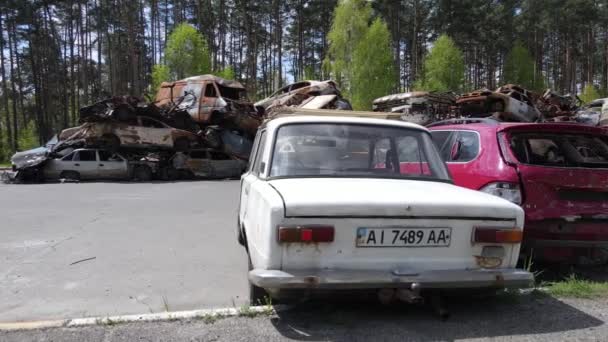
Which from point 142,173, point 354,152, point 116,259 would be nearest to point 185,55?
point 142,173

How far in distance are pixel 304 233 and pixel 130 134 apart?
1662cm

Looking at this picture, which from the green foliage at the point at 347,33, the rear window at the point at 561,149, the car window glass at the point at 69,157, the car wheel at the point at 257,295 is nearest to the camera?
the car wheel at the point at 257,295

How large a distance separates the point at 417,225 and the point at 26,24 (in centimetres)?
4785

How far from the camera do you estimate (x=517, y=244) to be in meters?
3.26

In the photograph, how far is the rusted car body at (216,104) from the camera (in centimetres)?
1831

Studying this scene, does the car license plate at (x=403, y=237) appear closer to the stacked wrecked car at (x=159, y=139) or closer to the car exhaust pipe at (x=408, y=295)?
the car exhaust pipe at (x=408, y=295)

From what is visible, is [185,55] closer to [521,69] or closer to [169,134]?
[169,134]

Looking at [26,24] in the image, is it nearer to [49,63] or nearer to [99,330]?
[49,63]

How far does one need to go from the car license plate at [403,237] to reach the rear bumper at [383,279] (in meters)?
0.19

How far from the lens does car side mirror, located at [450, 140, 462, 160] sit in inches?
212

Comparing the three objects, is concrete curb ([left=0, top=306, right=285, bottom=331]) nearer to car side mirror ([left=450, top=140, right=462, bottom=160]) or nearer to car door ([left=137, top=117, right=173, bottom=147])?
car side mirror ([left=450, top=140, right=462, bottom=160])

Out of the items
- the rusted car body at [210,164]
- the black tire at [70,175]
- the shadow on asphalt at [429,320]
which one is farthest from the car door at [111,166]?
the shadow on asphalt at [429,320]

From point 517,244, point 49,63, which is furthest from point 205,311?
point 49,63

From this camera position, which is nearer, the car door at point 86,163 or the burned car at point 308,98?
the burned car at point 308,98
